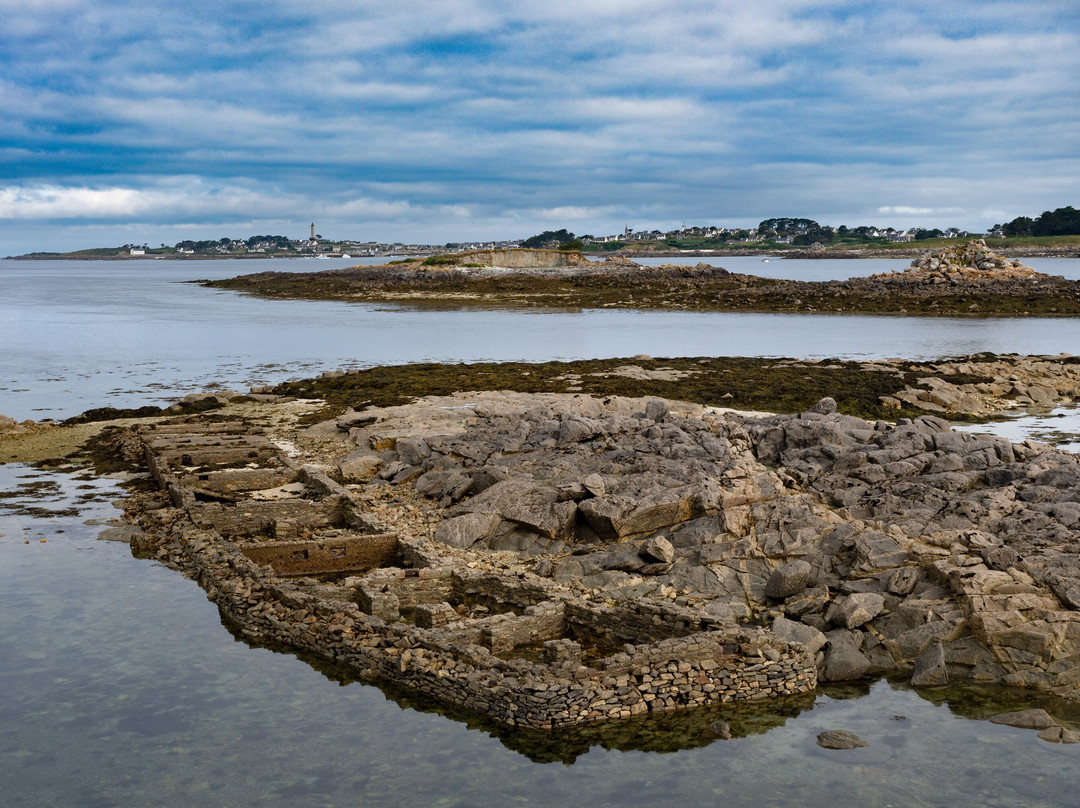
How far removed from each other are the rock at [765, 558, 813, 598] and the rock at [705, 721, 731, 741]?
4066 mm

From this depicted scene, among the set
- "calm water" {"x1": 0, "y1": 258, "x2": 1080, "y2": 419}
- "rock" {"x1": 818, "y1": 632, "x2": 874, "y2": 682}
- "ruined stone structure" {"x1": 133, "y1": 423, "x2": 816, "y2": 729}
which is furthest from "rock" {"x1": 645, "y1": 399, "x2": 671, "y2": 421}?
"calm water" {"x1": 0, "y1": 258, "x2": 1080, "y2": 419}

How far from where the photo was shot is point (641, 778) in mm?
11391

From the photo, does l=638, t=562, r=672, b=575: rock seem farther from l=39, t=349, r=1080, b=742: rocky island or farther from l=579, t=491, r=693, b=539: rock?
l=579, t=491, r=693, b=539: rock

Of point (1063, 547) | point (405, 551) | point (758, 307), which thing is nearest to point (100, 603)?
point (405, 551)

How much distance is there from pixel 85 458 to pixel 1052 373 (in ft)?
122

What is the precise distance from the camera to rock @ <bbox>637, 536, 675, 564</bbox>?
17.5 m

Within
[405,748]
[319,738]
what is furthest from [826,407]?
[319,738]

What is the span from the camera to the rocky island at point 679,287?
269ft

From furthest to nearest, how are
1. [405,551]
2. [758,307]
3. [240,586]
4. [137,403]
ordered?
[758,307] → [137,403] → [405,551] → [240,586]

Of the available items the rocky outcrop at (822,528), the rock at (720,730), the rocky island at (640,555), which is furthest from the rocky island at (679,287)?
the rock at (720,730)

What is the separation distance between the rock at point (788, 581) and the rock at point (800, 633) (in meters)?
1.21

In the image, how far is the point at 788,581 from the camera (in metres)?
16.1

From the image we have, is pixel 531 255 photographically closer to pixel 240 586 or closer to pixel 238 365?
pixel 238 365

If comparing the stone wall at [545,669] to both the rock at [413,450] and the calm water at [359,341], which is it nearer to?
the rock at [413,450]
